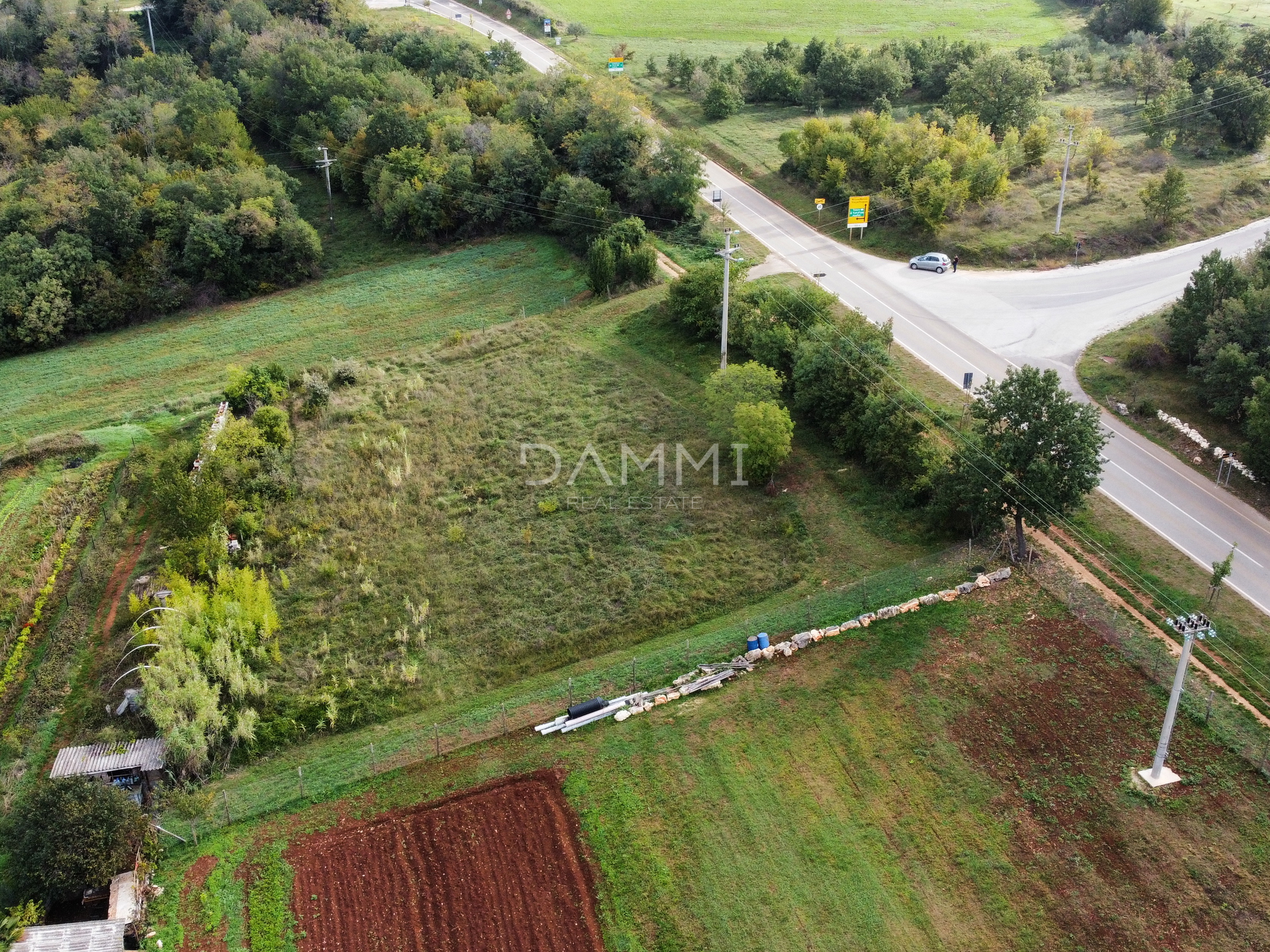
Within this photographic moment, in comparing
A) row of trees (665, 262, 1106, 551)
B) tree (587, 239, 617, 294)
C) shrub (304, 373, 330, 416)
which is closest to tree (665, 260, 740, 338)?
row of trees (665, 262, 1106, 551)

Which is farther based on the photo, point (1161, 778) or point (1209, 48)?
point (1209, 48)

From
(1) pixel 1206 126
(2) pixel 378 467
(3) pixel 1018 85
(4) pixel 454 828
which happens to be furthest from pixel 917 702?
(1) pixel 1206 126

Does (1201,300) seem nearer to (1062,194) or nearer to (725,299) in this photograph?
(1062,194)

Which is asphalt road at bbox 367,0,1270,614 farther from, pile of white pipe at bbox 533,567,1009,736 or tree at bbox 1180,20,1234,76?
tree at bbox 1180,20,1234,76

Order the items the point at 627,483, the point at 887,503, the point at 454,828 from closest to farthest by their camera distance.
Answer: the point at 454,828, the point at 887,503, the point at 627,483

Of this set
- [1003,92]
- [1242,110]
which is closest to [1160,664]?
[1003,92]

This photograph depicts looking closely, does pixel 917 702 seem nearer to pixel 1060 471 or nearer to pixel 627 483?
pixel 1060 471

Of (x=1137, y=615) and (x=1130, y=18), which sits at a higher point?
(x=1130, y=18)
